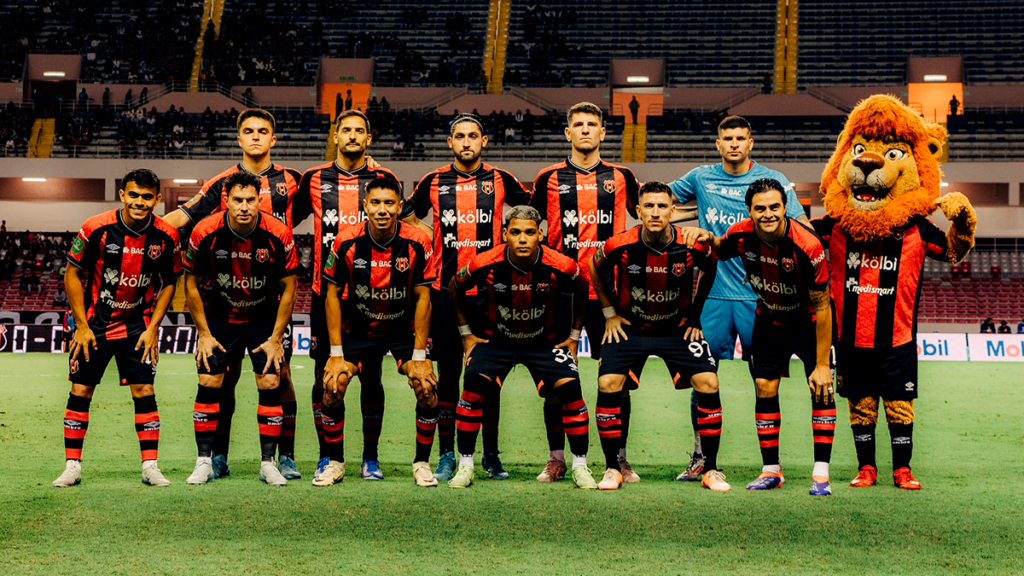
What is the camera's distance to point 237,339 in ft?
19.5

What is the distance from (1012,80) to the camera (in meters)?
31.6

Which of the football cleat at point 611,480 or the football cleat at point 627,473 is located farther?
the football cleat at point 627,473

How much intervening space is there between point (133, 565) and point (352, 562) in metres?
0.88

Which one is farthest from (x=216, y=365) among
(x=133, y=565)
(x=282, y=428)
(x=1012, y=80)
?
(x=1012, y=80)

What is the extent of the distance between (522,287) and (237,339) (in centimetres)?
174

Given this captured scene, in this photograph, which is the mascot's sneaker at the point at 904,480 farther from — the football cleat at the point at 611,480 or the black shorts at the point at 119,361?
the black shorts at the point at 119,361

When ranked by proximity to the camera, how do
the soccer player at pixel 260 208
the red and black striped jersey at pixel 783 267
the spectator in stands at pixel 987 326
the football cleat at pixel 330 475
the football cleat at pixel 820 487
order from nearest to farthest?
the football cleat at pixel 820 487
the red and black striped jersey at pixel 783 267
the football cleat at pixel 330 475
the soccer player at pixel 260 208
the spectator in stands at pixel 987 326

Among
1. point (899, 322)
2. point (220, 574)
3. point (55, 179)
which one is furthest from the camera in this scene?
point (55, 179)

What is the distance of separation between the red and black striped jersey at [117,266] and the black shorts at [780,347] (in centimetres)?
359

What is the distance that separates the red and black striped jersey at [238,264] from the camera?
5848mm

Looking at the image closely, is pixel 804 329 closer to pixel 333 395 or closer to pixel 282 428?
pixel 333 395

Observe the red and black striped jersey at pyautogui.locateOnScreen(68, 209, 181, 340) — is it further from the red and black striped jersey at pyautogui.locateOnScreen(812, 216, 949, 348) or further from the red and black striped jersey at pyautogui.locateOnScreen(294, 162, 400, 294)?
the red and black striped jersey at pyautogui.locateOnScreen(812, 216, 949, 348)

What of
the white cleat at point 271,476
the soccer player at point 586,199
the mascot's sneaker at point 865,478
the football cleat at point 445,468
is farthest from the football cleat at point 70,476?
Result: the mascot's sneaker at point 865,478

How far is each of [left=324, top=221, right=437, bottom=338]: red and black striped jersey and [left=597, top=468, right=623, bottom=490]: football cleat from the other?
1.50 meters
